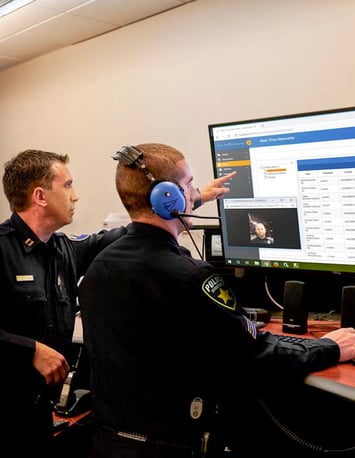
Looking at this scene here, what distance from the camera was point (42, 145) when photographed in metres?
3.93

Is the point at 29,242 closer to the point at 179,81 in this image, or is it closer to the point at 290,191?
the point at 290,191

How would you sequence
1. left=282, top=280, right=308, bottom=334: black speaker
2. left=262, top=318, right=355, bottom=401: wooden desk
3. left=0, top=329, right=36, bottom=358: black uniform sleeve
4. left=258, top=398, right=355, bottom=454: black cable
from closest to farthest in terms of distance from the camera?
1. left=262, top=318, right=355, bottom=401: wooden desk
2. left=258, top=398, right=355, bottom=454: black cable
3. left=0, top=329, right=36, bottom=358: black uniform sleeve
4. left=282, top=280, right=308, bottom=334: black speaker

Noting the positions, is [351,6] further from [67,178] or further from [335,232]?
[67,178]

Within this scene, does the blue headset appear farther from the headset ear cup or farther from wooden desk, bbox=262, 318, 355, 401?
wooden desk, bbox=262, 318, 355, 401

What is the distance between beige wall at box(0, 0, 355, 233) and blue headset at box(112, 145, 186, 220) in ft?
4.34

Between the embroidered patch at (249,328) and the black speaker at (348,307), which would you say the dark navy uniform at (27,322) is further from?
the black speaker at (348,307)

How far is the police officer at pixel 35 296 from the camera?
1.65 metres

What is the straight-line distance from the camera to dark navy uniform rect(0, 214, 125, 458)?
1.67m

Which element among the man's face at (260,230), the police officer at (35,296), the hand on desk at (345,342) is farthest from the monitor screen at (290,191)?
the hand on desk at (345,342)

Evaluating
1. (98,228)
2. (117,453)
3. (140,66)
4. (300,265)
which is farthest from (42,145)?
(117,453)

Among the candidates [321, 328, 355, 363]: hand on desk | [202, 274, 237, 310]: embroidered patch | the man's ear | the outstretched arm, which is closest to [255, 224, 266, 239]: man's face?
the outstretched arm

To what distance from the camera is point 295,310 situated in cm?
173

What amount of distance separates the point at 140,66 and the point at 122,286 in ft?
7.13

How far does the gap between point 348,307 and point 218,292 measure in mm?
591
